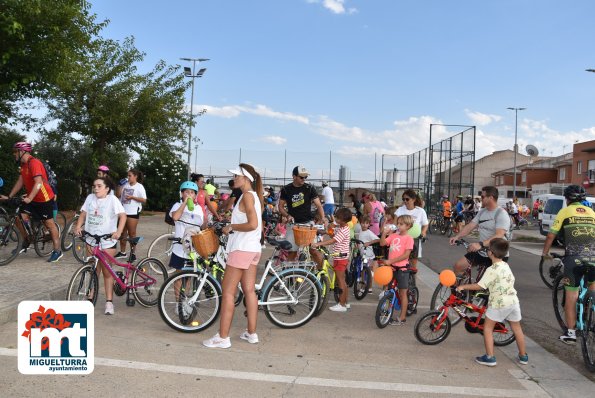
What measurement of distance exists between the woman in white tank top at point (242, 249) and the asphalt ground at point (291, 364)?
1.02 ft

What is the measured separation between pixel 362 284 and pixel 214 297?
2993 millimetres

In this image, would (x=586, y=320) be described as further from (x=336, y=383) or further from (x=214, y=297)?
(x=214, y=297)

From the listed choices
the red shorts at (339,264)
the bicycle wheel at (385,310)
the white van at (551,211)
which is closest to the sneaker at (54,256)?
the red shorts at (339,264)

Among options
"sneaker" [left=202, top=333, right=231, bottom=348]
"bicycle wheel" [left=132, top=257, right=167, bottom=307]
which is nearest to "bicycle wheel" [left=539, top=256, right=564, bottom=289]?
"sneaker" [left=202, top=333, right=231, bottom=348]

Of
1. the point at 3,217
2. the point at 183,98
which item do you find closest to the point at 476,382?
the point at 3,217

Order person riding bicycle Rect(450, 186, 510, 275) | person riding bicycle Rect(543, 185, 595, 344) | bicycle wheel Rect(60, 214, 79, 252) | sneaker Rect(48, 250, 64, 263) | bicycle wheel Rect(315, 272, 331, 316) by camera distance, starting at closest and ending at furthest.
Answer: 1. person riding bicycle Rect(543, 185, 595, 344)
2. bicycle wheel Rect(315, 272, 331, 316)
3. person riding bicycle Rect(450, 186, 510, 275)
4. sneaker Rect(48, 250, 64, 263)
5. bicycle wheel Rect(60, 214, 79, 252)

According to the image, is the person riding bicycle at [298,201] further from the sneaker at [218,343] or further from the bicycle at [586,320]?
the bicycle at [586,320]

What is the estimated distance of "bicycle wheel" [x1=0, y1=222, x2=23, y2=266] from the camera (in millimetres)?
9031

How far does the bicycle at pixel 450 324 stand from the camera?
5477mm

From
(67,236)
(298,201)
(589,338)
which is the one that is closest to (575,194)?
(589,338)

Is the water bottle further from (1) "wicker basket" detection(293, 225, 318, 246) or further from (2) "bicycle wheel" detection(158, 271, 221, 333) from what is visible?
(1) "wicker basket" detection(293, 225, 318, 246)

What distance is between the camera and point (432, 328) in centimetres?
562

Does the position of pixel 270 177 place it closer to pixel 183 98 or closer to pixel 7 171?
pixel 183 98

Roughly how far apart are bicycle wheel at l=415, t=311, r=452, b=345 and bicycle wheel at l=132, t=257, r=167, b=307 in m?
3.16
